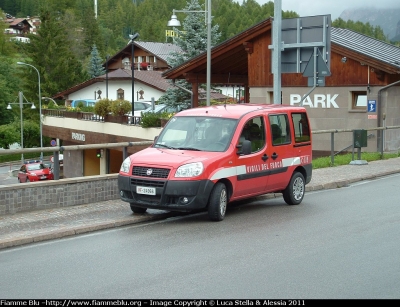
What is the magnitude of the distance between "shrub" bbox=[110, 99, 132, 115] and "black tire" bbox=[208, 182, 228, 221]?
94.3 feet

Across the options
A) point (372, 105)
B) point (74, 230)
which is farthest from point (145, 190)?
point (372, 105)

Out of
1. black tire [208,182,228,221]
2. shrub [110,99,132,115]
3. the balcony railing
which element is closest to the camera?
black tire [208,182,228,221]

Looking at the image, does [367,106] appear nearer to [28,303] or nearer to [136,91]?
[28,303]

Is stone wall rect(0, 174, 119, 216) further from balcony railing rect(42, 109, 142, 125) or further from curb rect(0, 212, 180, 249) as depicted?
balcony railing rect(42, 109, 142, 125)

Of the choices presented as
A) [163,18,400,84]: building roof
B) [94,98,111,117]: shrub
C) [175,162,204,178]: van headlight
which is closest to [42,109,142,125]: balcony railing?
[94,98,111,117]: shrub

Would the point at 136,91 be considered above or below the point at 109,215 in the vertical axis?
above

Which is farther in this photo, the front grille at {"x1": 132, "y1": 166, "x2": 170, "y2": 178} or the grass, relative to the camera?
A: the grass

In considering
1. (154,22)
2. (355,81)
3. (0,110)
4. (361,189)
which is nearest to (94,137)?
(355,81)

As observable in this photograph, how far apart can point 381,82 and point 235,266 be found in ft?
70.1

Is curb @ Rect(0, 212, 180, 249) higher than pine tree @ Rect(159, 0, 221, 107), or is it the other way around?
pine tree @ Rect(159, 0, 221, 107)

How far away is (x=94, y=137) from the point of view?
1677 inches

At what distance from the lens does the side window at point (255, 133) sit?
39.7 ft

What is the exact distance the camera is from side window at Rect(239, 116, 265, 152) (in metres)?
12.1

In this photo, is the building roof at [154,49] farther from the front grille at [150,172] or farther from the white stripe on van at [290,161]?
the front grille at [150,172]
